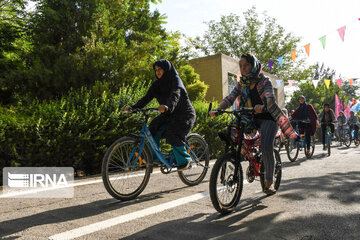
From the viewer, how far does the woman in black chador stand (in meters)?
4.48

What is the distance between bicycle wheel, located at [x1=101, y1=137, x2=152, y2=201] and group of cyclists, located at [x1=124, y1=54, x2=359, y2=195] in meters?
0.45

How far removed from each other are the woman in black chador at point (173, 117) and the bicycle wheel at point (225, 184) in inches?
37.6

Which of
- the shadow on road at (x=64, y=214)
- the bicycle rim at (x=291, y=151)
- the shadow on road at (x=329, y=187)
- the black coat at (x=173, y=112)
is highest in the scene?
the black coat at (x=173, y=112)

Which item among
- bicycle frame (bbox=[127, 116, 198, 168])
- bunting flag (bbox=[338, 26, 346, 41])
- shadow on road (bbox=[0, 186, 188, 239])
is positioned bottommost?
shadow on road (bbox=[0, 186, 188, 239])

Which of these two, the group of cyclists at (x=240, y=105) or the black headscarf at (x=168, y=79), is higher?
the black headscarf at (x=168, y=79)

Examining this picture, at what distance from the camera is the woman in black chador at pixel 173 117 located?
4.48 meters

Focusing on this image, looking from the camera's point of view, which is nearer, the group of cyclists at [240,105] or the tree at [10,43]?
the group of cyclists at [240,105]

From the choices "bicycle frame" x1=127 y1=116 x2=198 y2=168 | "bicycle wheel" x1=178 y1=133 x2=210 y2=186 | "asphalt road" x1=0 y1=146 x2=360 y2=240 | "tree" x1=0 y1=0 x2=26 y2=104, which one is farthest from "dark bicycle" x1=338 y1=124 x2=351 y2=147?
"tree" x1=0 y1=0 x2=26 y2=104

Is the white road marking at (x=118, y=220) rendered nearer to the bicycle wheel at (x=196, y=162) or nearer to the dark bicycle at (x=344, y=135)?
the bicycle wheel at (x=196, y=162)

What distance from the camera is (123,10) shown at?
1014cm

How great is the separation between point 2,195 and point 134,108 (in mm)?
2241

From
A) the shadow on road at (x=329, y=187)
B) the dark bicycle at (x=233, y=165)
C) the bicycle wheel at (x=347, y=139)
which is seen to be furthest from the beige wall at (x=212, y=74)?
the dark bicycle at (x=233, y=165)

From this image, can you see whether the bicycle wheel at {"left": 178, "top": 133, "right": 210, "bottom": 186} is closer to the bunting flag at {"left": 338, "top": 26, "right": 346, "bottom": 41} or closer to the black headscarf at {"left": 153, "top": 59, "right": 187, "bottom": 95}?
the black headscarf at {"left": 153, "top": 59, "right": 187, "bottom": 95}

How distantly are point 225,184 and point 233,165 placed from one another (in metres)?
0.27
